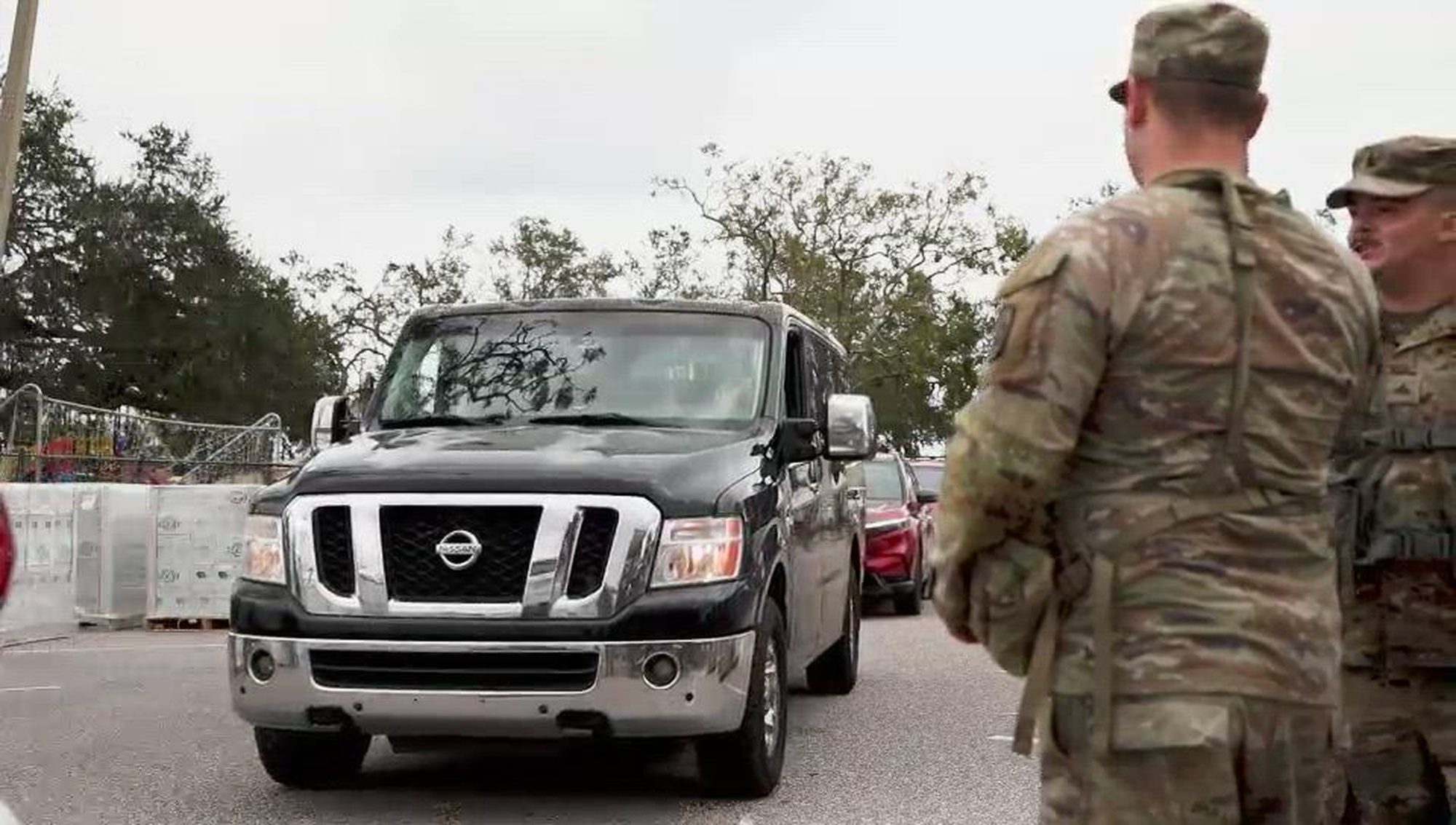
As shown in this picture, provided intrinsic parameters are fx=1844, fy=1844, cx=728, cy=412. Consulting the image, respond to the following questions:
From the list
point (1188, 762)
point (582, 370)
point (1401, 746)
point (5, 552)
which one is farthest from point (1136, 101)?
point (582, 370)

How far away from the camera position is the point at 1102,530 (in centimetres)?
279

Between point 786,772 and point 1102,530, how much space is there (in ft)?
17.6

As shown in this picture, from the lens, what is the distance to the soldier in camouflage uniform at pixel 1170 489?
2750 millimetres

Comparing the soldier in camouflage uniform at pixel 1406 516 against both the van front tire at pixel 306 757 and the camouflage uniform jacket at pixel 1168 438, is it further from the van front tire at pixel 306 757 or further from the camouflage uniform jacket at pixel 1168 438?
the van front tire at pixel 306 757

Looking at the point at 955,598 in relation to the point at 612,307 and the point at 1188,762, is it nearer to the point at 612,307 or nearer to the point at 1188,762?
the point at 1188,762

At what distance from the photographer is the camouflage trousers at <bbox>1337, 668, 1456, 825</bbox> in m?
3.89

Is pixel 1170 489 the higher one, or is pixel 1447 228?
pixel 1447 228

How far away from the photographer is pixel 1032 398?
276cm

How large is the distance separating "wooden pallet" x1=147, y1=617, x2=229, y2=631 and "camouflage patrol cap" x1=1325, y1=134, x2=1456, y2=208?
1381cm

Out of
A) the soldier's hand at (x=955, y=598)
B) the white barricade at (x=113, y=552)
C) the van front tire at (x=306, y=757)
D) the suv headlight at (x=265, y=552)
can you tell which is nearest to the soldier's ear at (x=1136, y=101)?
the soldier's hand at (x=955, y=598)

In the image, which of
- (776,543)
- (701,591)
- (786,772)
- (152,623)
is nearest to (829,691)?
(786,772)

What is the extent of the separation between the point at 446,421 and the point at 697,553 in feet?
5.42

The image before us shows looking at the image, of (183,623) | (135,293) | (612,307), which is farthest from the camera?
(135,293)

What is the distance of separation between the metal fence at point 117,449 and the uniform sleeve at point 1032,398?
14517 millimetres
